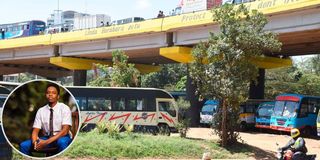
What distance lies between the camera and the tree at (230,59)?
1928 centimetres

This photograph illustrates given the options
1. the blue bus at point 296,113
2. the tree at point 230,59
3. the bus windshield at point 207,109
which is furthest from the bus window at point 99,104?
the bus windshield at point 207,109

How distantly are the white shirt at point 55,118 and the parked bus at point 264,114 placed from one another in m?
30.2

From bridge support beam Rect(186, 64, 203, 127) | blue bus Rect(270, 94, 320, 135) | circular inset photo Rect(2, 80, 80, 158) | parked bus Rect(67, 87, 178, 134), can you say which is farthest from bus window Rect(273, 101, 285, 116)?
circular inset photo Rect(2, 80, 80, 158)

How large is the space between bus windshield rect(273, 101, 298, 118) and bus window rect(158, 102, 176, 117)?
8108mm

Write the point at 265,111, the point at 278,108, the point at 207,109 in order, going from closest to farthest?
the point at 278,108
the point at 265,111
the point at 207,109

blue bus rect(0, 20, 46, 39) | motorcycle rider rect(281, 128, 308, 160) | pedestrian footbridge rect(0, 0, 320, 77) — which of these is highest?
blue bus rect(0, 20, 46, 39)

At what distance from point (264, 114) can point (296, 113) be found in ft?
12.2

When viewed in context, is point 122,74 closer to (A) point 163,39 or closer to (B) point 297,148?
(A) point 163,39

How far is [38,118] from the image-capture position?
262 centimetres

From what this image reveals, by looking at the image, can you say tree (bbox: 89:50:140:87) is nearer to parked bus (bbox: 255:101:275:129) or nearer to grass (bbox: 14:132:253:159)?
parked bus (bbox: 255:101:275:129)

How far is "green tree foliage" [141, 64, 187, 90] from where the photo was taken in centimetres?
7619

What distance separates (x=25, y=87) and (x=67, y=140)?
39cm

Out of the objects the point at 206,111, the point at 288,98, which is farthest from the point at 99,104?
the point at 206,111

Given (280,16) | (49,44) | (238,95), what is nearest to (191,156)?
(238,95)
